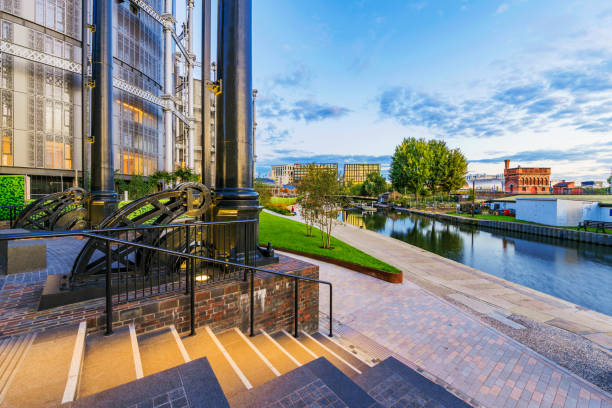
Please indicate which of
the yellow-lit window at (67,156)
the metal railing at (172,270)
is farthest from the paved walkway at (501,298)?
the yellow-lit window at (67,156)

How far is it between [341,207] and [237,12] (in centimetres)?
1166

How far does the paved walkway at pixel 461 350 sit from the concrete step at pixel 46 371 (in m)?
4.72

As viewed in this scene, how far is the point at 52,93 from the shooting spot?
23.5m

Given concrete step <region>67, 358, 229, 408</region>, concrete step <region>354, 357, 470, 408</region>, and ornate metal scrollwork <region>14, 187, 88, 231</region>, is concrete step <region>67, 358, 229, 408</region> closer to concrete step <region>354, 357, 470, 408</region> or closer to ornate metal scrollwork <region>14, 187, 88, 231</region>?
concrete step <region>354, 357, 470, 408</region>

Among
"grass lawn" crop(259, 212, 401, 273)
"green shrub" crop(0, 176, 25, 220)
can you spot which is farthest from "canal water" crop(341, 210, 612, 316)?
"green shrub" crop(0, 176, 25, 220)

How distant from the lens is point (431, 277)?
36.4ft

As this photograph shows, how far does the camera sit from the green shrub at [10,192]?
1187 cm

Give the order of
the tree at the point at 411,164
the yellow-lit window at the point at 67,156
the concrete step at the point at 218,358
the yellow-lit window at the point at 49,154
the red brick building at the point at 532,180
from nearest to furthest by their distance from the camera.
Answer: the concrete step at the point at 218,358, the yellow-lit window at the point at 49,154, the yellow-lit window at the point at 67,156, the tree at the point at 411,164, the red brick building at the point at 532,180

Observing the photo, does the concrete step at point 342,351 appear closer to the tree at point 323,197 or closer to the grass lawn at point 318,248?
the grass lawn at point 318,248

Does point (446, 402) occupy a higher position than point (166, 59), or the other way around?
point (166, 59)

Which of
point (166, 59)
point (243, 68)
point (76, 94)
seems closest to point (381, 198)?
point (166, 59)

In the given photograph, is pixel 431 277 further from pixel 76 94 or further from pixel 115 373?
pixel 76 94

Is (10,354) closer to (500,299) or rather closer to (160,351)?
(160,351)

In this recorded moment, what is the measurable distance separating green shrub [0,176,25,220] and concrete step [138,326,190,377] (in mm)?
14488
